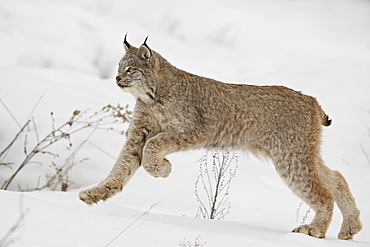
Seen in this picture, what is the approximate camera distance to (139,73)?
437 centimetres

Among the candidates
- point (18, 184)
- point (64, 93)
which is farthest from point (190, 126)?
Answer: point (64, 93)

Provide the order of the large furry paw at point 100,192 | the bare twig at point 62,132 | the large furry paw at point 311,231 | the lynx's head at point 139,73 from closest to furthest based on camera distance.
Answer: the large furry paw at point 100,192 → the large furry paw at point 311,231 → the lynx's head at point 139,73 → the bare twig at point 62,132

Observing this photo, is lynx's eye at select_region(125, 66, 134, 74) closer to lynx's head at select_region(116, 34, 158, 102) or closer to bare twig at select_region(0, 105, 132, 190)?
lynx's head at select_region(116, 34, 158, 102)

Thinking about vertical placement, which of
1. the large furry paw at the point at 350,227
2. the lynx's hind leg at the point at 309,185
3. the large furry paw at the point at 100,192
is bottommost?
the large furry paw at the point at 100,192

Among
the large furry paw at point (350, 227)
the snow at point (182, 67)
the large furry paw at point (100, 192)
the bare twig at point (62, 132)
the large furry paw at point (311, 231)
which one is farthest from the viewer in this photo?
the bare twig at point (62, 132)

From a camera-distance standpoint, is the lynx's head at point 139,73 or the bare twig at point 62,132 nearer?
the lynx's head at point 139,73

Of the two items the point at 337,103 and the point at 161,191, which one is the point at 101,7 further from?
the point at 161,191

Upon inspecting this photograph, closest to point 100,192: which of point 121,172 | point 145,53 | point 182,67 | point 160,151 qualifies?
point 121,172

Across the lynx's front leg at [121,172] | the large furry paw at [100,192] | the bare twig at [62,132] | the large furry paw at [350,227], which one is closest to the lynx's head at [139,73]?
the lynx's front leg at [121,172]

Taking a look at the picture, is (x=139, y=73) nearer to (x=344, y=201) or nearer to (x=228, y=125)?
(x=228, y=125)

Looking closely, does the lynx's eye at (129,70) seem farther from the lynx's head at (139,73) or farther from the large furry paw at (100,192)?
the large furry paw at (100,192)

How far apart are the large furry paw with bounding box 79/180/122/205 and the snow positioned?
89 mm

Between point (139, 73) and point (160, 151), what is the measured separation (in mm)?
627

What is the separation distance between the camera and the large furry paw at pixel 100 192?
3906 mm
